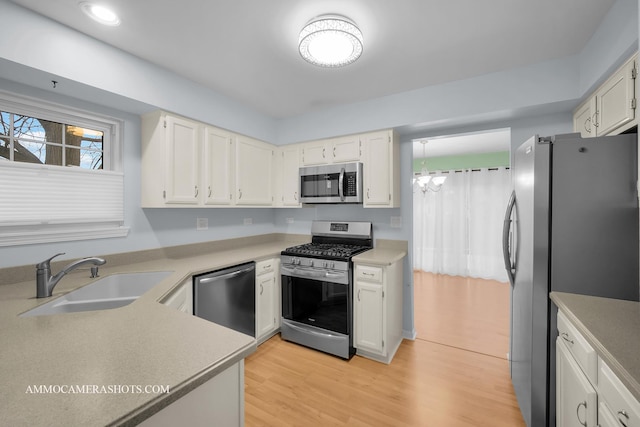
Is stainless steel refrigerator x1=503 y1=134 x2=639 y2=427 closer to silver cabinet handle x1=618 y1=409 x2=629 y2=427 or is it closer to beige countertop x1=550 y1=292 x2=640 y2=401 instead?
beige countertop x1=550 y1=292 x2=640 y2=401

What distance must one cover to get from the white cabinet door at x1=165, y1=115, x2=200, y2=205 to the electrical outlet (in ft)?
1.34

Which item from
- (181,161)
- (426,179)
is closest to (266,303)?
(181,161)

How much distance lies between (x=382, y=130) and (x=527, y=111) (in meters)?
1.22

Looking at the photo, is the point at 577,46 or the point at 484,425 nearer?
the point at 484,425

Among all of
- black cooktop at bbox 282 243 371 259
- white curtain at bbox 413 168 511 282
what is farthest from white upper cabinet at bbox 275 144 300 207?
white curtain at bbox 413 168 511 282

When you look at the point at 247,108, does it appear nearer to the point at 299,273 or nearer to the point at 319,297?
the point at 299,273

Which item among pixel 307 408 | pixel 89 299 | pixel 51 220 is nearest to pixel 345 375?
pixel 307 408

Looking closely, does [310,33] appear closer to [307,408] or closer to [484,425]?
[307,408]

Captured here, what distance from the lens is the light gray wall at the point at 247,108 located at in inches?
63.3

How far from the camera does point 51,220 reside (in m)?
1.89

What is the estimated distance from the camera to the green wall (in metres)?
5.26

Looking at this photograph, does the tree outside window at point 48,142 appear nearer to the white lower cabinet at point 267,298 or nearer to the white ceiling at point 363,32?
the white ceiling at point 363,32

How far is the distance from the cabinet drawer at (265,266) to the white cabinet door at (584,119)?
2.72 m

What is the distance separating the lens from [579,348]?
1171 mm
